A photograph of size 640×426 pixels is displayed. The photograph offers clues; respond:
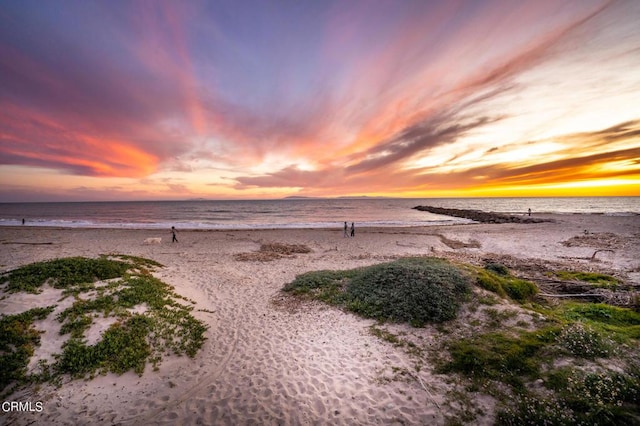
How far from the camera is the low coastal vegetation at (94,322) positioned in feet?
20.4

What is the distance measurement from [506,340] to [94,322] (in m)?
11.7

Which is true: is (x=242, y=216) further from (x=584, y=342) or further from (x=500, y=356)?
(x=584, y=342)

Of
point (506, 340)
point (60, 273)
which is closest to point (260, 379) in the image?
point (506, 340)

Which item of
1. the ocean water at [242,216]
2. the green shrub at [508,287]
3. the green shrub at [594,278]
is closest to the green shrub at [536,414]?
the green shrub at [508,287]

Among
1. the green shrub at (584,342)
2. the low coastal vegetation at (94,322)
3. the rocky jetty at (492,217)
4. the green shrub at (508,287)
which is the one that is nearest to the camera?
the green shrub at (584,342)

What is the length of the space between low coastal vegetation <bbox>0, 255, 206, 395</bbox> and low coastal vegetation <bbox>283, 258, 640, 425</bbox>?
18.7 ft

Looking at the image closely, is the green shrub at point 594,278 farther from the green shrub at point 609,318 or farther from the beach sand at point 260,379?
the green shrub at point 609,318

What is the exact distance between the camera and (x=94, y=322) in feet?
24.7

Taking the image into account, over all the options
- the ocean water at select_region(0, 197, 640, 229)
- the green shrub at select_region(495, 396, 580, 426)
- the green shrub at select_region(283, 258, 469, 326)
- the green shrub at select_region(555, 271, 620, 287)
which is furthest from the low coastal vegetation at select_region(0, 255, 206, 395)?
the ocean water at select_region(0, 197, 640, 229)

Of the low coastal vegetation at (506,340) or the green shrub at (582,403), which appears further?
the low coastal vegetation at (506,340)

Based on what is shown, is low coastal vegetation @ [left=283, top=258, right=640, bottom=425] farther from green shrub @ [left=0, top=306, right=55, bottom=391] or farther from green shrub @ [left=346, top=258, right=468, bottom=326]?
green shrub @ [left=0, top=306, right=55, bottom=391]

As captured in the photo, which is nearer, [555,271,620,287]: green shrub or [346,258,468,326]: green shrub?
[346,258,468,326]: green shrub

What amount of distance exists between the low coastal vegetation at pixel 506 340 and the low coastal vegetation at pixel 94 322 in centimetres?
569

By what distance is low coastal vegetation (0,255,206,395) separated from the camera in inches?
244
